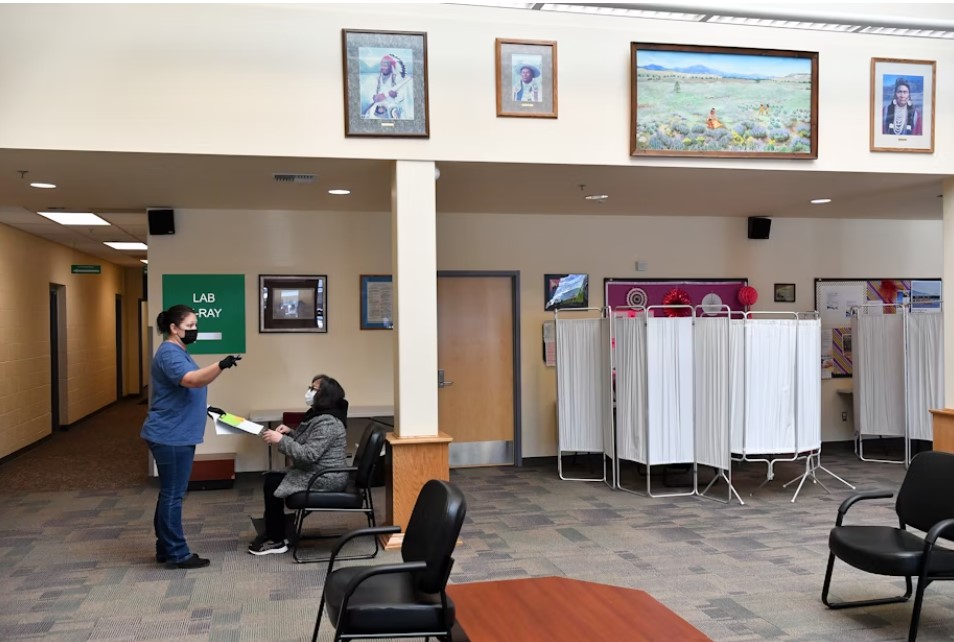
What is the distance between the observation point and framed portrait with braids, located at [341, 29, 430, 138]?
555cm

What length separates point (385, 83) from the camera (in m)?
5.59

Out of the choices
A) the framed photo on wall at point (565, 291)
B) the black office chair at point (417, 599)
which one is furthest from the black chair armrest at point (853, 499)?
the framed photo on wall at point (565, 291)

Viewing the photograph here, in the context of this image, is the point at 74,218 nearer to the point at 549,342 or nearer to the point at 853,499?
the point at 549,342

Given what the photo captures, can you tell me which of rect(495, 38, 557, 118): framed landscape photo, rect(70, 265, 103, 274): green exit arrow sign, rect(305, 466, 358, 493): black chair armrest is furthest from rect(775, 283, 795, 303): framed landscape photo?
rect(70, 265, 103, 274): green exit arrow sign

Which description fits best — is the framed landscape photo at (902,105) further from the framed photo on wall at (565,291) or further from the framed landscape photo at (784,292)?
the framed photo on wall at (565,291)

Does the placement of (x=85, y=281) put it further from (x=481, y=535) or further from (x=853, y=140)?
(x=853, y=140)

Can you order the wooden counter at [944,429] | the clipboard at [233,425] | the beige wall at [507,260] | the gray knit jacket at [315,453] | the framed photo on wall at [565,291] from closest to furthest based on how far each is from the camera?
the clipboard at [233,425] → the gray knit jacket at [315,453] → the wooden counter at [944,429] → the beige wall at [507,260] → the framed photo on wall at [565,291]

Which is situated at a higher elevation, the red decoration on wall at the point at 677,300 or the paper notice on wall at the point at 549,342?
the red decoration on wall at the point at 677,300

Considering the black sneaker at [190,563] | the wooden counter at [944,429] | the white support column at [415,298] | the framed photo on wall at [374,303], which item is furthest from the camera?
the framed photo on wall at [374,303]

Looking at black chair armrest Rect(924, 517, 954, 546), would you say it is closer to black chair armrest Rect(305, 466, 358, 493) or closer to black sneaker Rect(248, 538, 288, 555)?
black chair armrest Rect(305, 466, 358, 493)

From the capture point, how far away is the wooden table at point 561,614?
2842mm

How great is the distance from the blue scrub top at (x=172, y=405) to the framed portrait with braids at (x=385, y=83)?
6.21ft

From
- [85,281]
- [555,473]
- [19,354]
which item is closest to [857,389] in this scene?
[555,473]

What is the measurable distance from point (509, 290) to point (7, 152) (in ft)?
16.3
